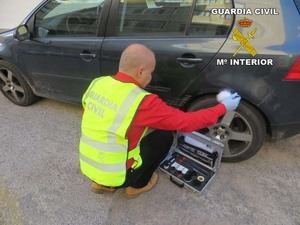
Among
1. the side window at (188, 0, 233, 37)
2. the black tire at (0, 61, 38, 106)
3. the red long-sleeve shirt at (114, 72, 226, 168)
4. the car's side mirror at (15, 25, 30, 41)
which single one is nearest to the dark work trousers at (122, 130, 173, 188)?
the red long-sleeve shirt at (114, 72, 226, 168)

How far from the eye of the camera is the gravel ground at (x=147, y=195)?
231 centimetres

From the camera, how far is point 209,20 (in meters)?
2.33

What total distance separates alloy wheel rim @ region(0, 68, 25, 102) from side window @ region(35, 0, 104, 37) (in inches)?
31.7

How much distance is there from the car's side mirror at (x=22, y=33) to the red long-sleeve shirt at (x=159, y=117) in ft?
5.50

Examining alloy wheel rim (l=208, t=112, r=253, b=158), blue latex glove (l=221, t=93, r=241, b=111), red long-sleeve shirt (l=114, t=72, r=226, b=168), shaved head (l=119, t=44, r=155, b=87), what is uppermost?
shaved head (l=119, t=44, r=155, b=87)

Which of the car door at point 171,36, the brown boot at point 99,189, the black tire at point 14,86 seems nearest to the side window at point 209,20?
the car door at point 171,36

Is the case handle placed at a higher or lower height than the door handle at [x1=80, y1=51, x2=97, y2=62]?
lower

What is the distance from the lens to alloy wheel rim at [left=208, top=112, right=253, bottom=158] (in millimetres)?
2500

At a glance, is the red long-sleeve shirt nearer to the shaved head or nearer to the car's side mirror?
the shaved head

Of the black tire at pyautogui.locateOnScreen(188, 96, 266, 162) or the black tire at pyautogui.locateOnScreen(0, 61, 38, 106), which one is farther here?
the black tire at pyautogui.locateOnScreen(0, 61, 38, 106)

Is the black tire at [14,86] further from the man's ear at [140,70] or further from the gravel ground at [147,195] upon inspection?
the man's ear at [140,70]

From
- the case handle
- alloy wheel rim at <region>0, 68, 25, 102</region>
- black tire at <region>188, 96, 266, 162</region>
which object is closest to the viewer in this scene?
black tire at <region>188, 96, 266, 162</region>

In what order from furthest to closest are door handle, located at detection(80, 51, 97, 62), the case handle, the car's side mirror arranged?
1. the car's side mirror
2. door handle, located at detection(80, 51, 97, 62)
3. the case handle

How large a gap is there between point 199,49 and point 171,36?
278 millimetres
